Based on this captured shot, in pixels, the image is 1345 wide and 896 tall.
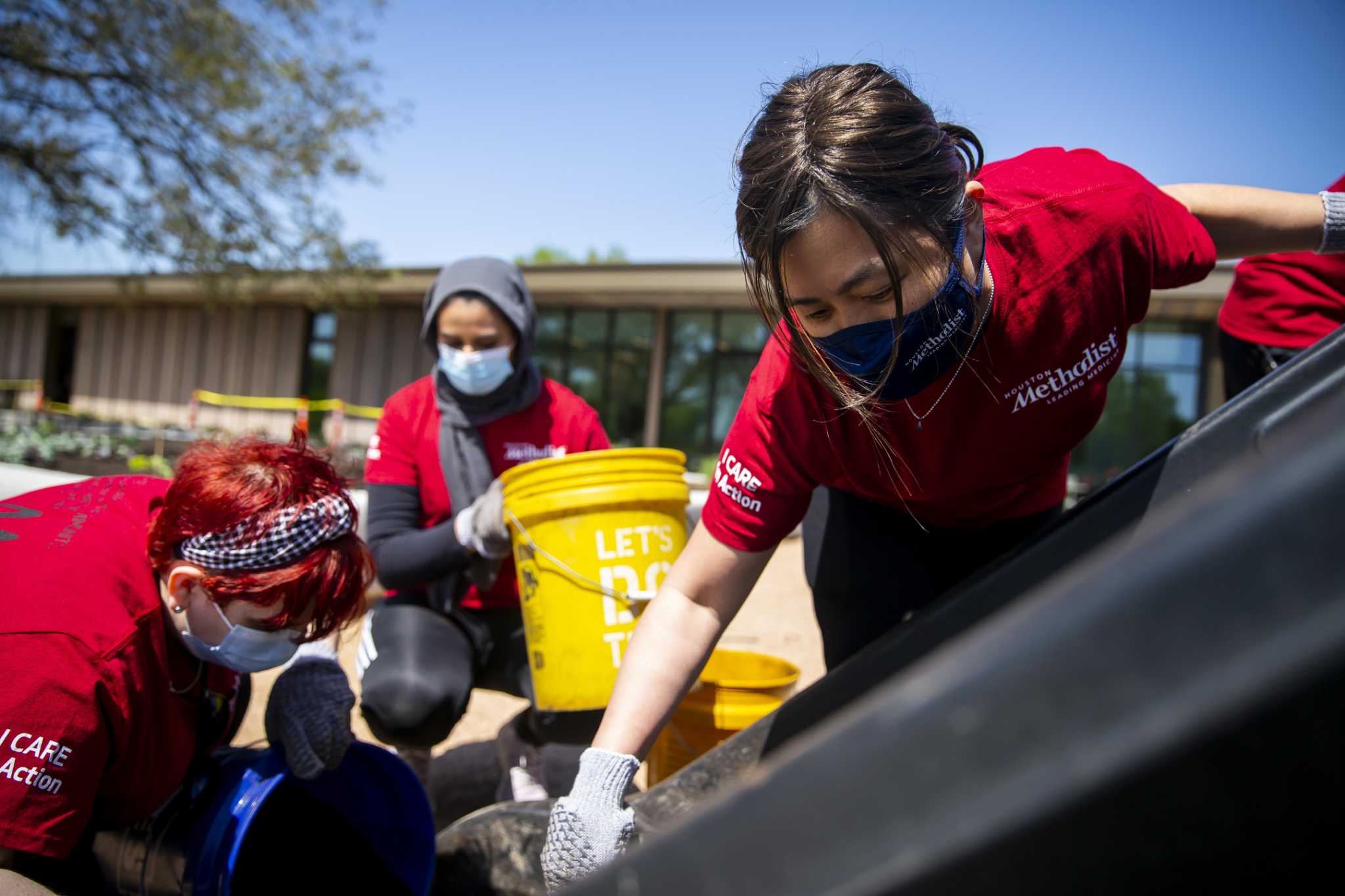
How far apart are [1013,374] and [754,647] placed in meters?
4.04

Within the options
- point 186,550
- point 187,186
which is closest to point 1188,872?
point 186,550

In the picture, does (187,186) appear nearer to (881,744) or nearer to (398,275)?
(398,275)

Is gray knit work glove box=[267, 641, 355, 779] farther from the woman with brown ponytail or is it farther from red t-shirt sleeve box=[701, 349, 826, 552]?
red t-shirt sleeve box=[701, 349, 826, 552]

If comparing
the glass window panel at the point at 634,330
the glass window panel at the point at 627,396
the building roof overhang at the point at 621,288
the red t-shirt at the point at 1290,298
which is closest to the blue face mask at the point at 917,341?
the red t-shirt at the point at 1290,298

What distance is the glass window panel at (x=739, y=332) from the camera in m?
15.8

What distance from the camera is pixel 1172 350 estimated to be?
13859 mm

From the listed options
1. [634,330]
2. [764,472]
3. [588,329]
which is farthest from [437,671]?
[588,329]

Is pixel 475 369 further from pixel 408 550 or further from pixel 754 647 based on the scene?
pixel 754 647

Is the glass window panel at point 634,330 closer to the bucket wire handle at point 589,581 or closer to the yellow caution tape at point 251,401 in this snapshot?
the yellow caution tape at point 251,401

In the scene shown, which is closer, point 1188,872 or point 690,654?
point 1188,872

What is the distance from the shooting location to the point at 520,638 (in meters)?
3.01

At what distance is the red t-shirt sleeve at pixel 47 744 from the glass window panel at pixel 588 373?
50.4ft

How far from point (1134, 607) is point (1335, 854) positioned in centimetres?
18

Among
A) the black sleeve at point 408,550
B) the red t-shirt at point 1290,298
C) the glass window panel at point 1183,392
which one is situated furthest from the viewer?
the glass window panel at point 1183,392
